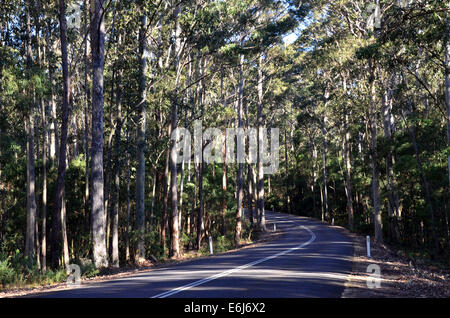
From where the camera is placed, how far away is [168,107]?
90.8 feet

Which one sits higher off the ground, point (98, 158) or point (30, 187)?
point (98, 158)

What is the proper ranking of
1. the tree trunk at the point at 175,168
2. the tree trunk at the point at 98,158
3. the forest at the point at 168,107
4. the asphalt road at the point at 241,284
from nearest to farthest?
the asphalt road at the point at 241,284 → the tree trunk at the point at 98,158 → the forest at the point at 168,107 → the tree trunk at the point at 175,168

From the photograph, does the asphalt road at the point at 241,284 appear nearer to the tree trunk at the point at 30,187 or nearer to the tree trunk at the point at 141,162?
the tree trunk at the point at 141,162

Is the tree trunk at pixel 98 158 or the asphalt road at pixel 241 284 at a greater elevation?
the tree trunk at pixel 98 158

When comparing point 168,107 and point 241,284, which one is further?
point 168,107

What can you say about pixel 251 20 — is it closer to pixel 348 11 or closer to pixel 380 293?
pixel 348 11

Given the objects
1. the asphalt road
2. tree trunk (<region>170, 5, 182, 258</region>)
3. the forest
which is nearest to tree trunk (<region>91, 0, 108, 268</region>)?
the forest

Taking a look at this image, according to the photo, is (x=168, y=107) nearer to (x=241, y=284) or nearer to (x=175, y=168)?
(x=175, y=168)

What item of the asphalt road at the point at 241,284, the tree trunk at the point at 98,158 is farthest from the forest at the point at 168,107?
the asphalt road at the point at 241,284

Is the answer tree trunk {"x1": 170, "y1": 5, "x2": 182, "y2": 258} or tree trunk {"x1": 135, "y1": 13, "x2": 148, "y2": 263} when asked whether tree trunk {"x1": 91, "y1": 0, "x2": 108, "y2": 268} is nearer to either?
tree trunk {"x1": 135, "y1": 13, "x2": 148, "y2": 263}

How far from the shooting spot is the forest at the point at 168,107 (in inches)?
727

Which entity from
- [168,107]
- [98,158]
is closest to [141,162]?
[98,158]

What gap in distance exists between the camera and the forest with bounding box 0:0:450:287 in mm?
18469

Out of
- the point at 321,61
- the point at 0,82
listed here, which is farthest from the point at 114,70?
the point at 321,61
